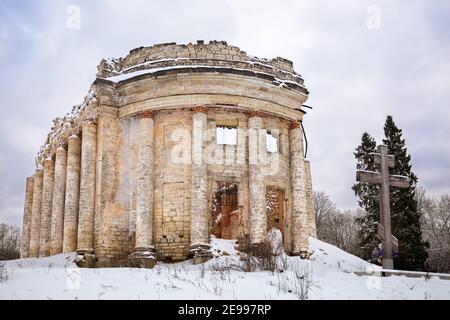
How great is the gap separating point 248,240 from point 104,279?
7.69m

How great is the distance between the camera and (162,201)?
57.5 ft

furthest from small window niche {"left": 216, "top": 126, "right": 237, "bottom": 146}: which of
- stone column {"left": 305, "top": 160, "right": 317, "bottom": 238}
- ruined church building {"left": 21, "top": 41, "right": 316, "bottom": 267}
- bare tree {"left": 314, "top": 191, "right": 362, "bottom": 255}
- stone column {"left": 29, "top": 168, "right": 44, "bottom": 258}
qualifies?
bare tree {"left": 314, "top": 191, "right": 362, "bottom": 255}

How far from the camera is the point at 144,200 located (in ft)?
56.5

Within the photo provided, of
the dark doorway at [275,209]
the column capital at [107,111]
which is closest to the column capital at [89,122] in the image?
the column capital at [107,111]

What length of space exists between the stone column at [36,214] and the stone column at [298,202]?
1251 cm

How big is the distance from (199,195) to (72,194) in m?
5.64

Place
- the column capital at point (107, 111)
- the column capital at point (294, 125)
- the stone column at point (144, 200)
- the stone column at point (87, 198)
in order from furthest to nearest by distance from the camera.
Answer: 1. the column capital at point (294, 125)
2. the column capital at point (107, 111)
3. the stone column at point (87, 198)
4. the stone column at point (144, 200)

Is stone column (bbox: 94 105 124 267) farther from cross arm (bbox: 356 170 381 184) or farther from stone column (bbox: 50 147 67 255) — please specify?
cross arm (bbox: 356 170 381 184)

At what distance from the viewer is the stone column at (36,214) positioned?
23812 millimetres

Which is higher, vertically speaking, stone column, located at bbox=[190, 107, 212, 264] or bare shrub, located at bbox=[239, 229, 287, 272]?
stone column, located at bbox=[190, 107, 212, 264]

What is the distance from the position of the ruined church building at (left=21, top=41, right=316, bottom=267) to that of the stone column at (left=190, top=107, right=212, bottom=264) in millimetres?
34

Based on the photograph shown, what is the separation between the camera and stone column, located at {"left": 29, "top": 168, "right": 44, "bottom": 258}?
23.8m

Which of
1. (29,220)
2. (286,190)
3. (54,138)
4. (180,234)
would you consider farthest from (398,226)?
(29,220)

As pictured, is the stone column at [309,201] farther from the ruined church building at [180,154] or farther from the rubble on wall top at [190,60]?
the rubble on wall top at [190,60]
